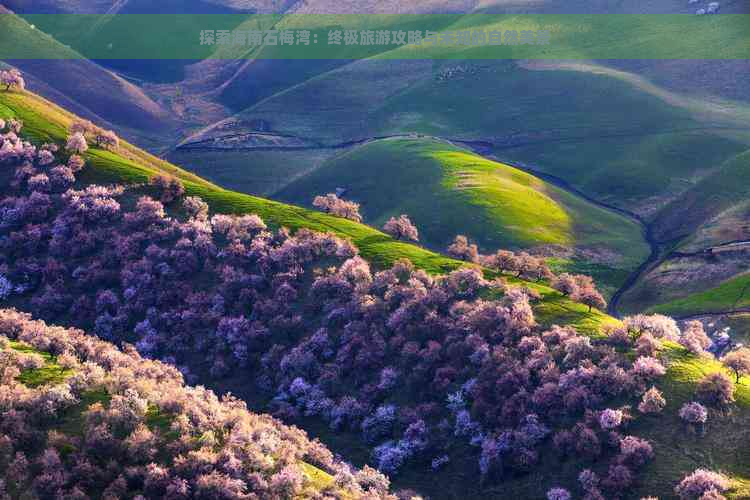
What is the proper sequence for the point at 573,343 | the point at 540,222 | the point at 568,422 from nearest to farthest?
the point at 568,422
the point at 573,343
the point at 540,222

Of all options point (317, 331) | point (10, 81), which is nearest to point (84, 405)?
point (317, 331)

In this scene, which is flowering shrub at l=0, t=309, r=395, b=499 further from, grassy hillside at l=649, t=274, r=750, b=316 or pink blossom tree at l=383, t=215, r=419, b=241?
grassy hillside at l=649, t=274, r=750, b=316

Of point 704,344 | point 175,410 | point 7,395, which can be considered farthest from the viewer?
point 704,344

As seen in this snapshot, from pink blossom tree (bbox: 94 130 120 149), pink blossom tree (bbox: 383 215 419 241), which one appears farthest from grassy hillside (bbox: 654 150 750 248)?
pink blossom tree (bbox: 94 130 120 149)

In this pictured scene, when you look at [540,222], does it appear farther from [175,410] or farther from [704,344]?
[175,410]

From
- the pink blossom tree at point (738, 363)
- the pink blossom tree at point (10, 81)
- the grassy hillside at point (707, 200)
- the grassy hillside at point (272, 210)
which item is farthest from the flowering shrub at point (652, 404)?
the pink blossom tree at point (10, 81)

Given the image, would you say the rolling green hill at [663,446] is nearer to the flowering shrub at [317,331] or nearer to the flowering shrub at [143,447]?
the flowering shrub at [317,331]

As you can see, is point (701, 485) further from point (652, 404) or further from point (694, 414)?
point (652, 404)

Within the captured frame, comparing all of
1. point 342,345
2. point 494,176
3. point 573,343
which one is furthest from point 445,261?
point 494,176
